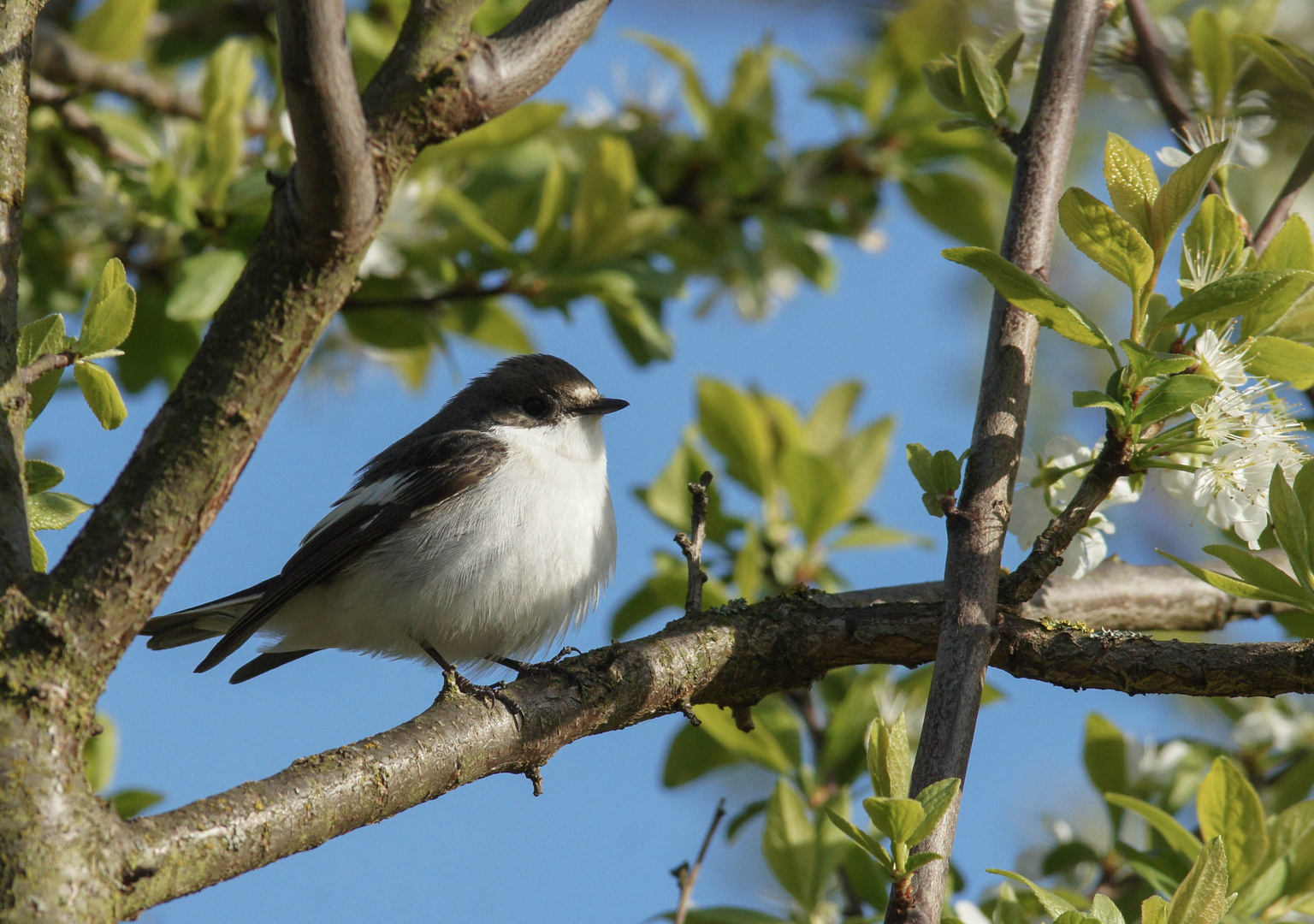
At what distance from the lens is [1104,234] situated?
6.82ft

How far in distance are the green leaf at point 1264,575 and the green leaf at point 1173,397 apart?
0.27 meters

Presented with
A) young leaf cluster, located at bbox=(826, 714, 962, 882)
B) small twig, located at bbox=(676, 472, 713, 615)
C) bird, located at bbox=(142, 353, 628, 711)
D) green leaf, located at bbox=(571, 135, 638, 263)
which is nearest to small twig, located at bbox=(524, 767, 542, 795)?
small twig, located at bbox=(676, 472, 713, 615)

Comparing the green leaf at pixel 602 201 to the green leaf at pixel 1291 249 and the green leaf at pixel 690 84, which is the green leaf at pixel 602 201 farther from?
the green leaf at pixel 1291 249

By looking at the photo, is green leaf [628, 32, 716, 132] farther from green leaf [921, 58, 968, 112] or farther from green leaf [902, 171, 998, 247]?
green leaf [921, 58, 968, 112]

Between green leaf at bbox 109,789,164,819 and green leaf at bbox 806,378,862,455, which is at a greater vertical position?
green leaf at bbox 806,378,862,455

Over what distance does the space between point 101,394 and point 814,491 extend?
245 centimetres

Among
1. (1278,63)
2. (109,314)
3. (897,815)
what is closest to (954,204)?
(1278,63)

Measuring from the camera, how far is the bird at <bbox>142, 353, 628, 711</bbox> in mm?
4000

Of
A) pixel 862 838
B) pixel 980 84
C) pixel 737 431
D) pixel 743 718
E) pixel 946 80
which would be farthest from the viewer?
pixel 737 431

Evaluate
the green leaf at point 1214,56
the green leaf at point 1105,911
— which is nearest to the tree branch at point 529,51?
the green leaf at point 1214,56

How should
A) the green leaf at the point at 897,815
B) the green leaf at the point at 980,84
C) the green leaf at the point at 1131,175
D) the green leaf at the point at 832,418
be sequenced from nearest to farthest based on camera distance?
1. the green leaf at the point at 897,815
2. the green leaf at the point at 1131,175
3. the green leaf at the point at 980,84
4. the green leaf at the point at 832,418

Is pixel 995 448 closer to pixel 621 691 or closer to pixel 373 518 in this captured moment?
pixel 621 691

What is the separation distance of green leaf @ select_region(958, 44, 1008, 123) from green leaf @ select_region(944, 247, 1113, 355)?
0.66 m

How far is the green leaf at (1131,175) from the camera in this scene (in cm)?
214
